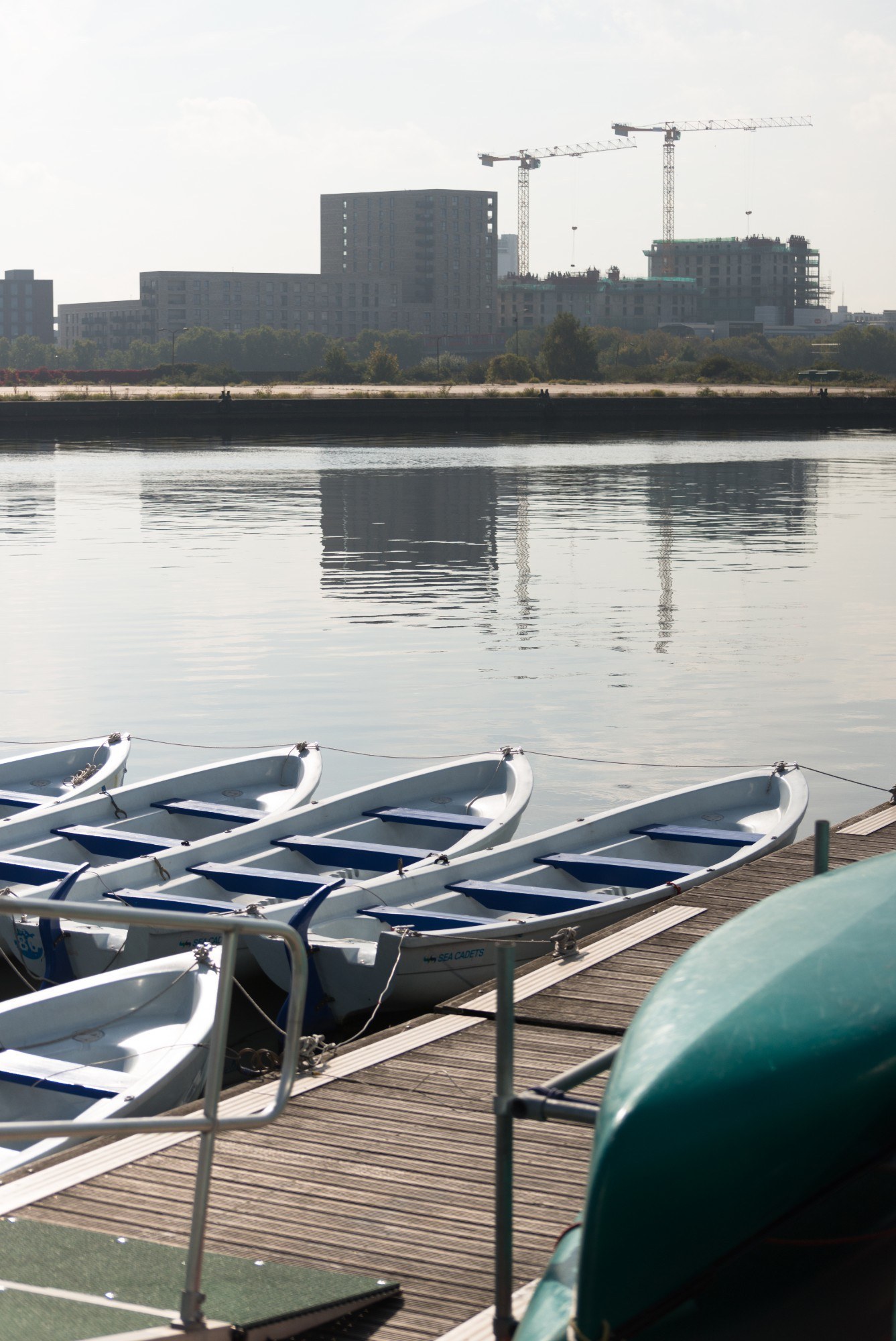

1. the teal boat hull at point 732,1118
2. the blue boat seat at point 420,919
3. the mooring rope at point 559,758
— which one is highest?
the teal boat hull at point 732,1118

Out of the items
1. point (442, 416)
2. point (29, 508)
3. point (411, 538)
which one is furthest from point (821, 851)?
point (442, 416)

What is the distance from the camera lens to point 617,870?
38.4 ft

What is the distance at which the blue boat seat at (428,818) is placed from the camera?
12.9m

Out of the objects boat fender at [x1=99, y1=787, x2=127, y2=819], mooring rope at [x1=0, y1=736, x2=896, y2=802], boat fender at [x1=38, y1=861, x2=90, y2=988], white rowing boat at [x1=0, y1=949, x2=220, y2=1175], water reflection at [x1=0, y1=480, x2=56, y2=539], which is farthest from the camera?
water reflection at [x1=0, y1=480, x2=56, y2=539]

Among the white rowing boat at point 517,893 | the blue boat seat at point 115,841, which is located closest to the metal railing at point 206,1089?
the white rowing boat at point 517,893

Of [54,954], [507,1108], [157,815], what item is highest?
[507,1108]

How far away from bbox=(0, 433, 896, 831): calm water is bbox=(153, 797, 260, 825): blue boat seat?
374 cm

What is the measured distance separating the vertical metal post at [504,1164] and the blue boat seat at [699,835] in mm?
8216

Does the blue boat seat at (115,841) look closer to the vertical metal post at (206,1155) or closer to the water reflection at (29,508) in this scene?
the vertical metal post at (206,1155)

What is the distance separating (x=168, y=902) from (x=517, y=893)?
8.13ft

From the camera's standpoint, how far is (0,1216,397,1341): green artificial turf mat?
505cm

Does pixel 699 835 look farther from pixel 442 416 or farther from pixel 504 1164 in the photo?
pixel 442 416

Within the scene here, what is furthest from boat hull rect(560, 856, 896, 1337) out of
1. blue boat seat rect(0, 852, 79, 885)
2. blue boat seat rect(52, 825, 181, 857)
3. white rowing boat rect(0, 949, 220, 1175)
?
blue boat seat rect(52, 825, 181, 857)

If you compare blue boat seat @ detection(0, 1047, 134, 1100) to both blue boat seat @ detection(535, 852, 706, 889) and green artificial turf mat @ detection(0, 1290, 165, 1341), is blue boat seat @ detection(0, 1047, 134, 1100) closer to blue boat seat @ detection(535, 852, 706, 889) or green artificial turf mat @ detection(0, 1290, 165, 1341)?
green artificial turf mat @ detection(0, 1290, 165, 1341)
